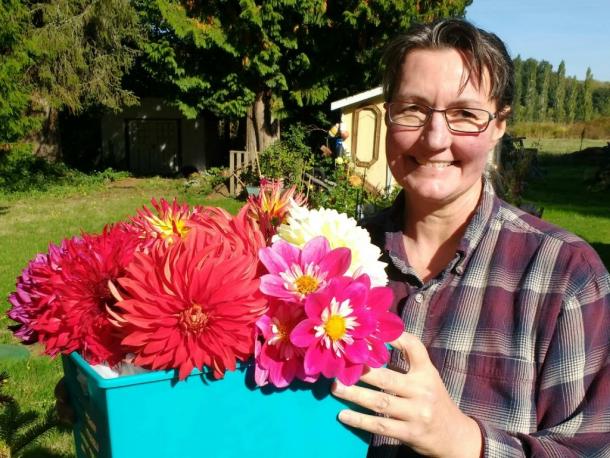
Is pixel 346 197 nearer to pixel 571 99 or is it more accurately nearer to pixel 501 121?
pixel 501 121

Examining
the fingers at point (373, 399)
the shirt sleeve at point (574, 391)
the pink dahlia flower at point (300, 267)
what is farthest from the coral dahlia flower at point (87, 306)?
the shirt sleeve at point (574, 391)

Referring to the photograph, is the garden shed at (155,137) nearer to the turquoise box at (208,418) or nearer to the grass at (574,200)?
the grass at (574,200)

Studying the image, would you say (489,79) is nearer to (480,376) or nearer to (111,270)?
(480,376)

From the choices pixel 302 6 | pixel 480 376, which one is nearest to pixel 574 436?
pixel 480 376

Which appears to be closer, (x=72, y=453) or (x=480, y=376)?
(x=480, y=376)

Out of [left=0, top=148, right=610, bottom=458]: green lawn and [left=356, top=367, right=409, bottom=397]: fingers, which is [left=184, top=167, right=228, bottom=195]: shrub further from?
[left=356, top=367, right=409, bottom=397]: fingers

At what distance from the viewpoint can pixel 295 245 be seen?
35.0 inches

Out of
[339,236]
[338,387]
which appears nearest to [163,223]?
[339,236]

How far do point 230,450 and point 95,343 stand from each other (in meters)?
0.26

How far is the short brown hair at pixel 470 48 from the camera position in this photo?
4.03 ft

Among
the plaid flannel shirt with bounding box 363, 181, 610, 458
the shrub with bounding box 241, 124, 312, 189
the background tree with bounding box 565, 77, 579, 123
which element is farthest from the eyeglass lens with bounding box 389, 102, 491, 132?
the background tree with bounding box 565, 77, 579, 123

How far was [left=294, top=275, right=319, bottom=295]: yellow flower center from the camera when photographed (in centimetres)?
81

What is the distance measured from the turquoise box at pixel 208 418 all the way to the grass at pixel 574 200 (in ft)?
24.6

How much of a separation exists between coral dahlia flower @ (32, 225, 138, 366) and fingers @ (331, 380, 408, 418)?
34 centimetres
